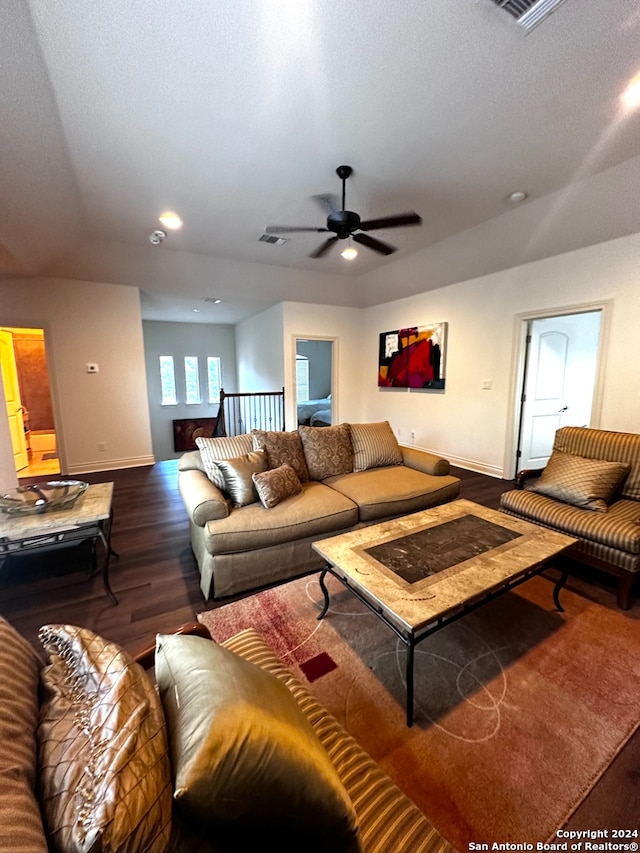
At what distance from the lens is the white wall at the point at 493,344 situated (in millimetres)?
3445

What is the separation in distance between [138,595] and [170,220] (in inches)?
139

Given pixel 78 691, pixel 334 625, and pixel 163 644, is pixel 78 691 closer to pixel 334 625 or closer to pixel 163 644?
pixel 163 644

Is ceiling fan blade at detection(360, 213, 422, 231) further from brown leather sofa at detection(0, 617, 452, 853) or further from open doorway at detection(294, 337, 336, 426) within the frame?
open doorway at detection(294, 337, 336, 426)

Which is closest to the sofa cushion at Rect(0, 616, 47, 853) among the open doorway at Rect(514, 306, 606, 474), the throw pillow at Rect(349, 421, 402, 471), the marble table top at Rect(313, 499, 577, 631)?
the marble table top at Rect(313, 499, 577, 631)

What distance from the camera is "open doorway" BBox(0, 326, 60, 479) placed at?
5.59m

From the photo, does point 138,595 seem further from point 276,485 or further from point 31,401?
point 31,401

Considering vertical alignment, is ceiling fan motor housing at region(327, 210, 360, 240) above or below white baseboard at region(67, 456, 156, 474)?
above

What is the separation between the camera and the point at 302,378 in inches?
366

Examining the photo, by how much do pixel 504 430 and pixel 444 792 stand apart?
4088 mm

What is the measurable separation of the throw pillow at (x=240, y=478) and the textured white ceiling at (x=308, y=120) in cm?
228

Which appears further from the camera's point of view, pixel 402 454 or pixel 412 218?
pixel 402 454

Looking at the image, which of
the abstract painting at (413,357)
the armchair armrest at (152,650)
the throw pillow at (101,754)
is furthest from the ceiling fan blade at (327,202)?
the throw pillow at (101,754)

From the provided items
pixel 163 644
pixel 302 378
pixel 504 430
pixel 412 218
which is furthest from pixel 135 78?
pixel 302 378

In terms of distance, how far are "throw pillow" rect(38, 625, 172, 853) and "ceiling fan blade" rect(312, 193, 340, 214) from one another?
3552 mm
